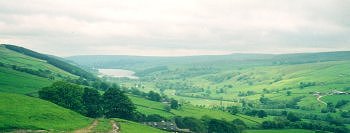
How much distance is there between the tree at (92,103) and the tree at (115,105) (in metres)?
2.33

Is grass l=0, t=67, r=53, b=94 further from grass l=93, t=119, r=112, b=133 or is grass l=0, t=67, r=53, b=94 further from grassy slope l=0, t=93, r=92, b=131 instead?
grass l=93, t=119, r=112, b=133

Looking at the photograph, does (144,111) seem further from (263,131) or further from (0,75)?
(0,75)

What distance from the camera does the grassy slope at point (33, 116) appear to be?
263 ft

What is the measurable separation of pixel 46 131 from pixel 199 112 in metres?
110

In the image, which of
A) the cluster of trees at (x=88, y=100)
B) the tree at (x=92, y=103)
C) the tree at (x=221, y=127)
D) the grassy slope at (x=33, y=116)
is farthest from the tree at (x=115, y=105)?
the tree at (x=221, y=127)

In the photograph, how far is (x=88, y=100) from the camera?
123750mm

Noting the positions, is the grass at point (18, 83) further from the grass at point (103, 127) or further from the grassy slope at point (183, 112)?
the grass at point (103, 127)

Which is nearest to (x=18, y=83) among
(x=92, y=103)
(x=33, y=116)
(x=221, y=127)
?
(x=92, y=103)

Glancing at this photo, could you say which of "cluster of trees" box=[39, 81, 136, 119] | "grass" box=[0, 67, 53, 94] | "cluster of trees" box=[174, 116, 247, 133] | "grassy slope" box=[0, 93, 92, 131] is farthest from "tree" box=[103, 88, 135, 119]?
"grass" box=[0, 67, 53, 94]

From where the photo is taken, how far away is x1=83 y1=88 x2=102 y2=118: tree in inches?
4742

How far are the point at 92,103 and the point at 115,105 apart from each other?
6.87 metres

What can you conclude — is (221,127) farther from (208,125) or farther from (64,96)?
(64,96)

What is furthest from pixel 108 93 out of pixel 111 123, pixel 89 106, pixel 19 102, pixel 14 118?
pixel 14 118

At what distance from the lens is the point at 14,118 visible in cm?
8138
